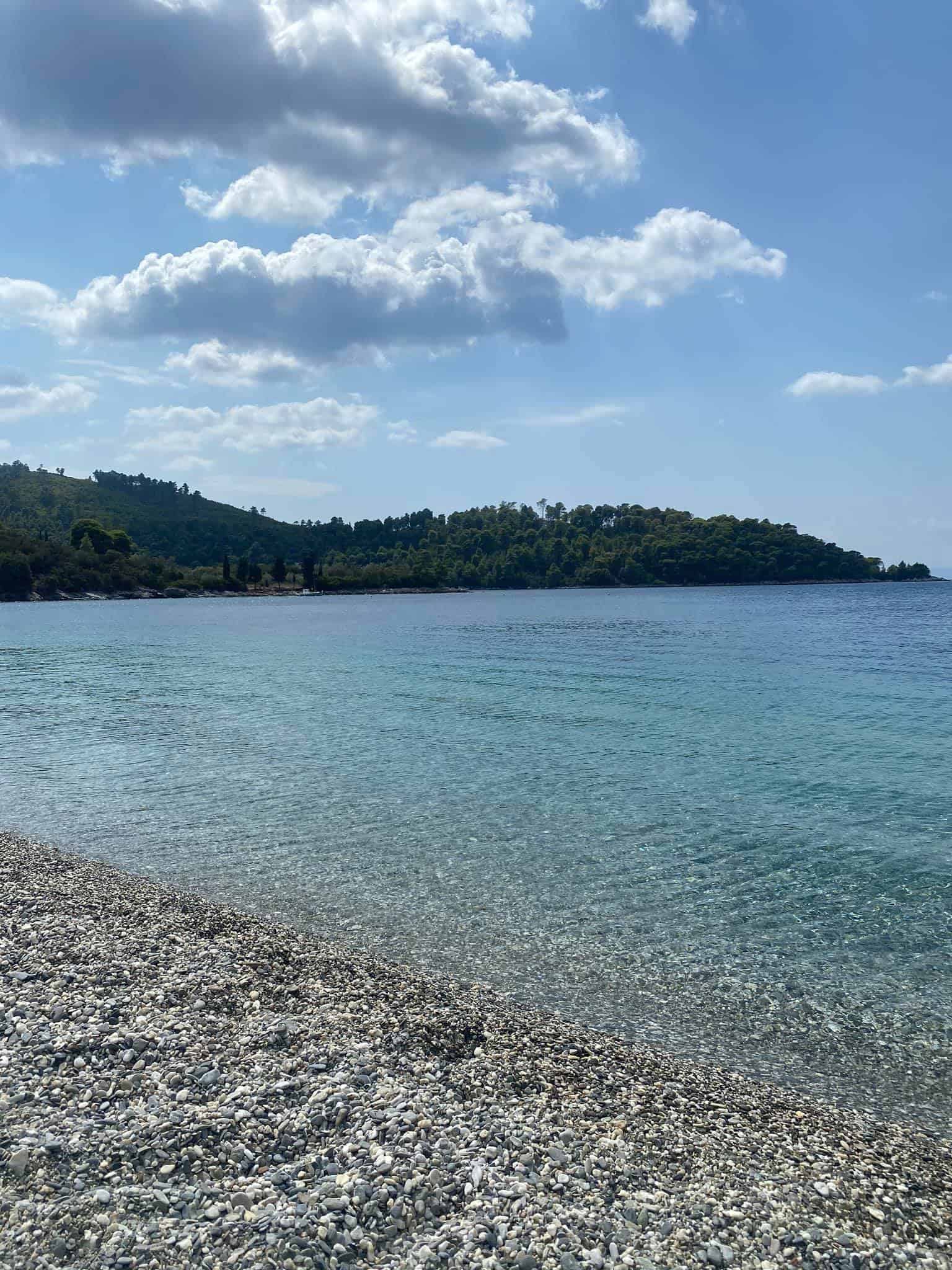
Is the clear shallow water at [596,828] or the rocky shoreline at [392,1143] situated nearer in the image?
the rocky shoreline at [392,1143]

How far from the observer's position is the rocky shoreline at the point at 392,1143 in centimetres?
629

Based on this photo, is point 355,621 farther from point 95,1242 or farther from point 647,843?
point 95,1242

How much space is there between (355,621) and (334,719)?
310 ft

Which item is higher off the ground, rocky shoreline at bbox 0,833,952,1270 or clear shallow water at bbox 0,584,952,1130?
rocky shoreline at bbox 0,833,952,1270

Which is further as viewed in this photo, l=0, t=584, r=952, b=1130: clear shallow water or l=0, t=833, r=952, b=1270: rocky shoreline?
l=0, t=584, r=952, b=1130: clear shallow water

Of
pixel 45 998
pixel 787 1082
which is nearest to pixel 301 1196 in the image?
pixel 45 998

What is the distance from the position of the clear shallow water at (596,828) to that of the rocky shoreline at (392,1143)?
5.21 ft

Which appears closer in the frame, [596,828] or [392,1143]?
[392,1143]

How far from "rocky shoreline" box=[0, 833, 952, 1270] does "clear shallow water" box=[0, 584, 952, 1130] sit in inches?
62.6

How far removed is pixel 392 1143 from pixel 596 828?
13020 mm

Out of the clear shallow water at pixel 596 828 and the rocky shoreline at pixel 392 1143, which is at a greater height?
the rocky shoreline at pixel 392 1143

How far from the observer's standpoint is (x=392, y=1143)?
7.34 metres

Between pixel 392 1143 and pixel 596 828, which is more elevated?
pixel 392 1143

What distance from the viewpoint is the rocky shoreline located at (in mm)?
6289
